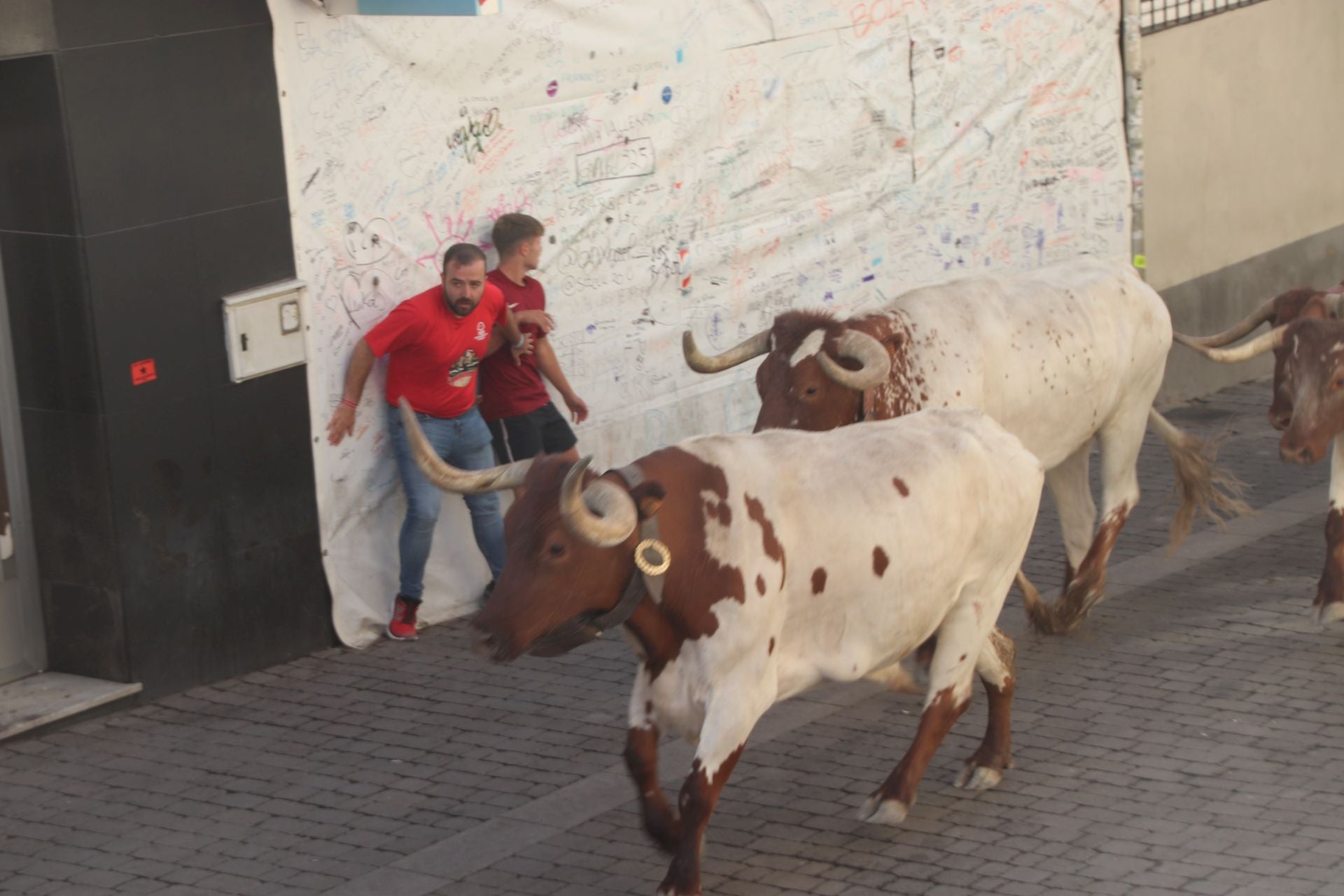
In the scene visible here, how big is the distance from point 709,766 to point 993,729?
5.32 ft

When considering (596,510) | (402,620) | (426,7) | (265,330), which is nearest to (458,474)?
(596,510)

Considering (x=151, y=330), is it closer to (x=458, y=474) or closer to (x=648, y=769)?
(x=458, y=474)

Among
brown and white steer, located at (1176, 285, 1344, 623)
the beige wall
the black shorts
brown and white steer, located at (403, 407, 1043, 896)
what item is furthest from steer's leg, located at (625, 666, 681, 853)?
the beige wall

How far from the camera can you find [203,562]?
28.0 feet

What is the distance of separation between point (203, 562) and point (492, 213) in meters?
2.31

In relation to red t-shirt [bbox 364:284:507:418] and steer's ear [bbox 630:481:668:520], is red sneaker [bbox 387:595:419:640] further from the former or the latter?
steer's ear [bbox 630:481:668:520]

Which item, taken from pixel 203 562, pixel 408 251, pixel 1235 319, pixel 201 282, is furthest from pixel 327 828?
pixel 1235 319

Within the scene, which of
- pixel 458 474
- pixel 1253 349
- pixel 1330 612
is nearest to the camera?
pixel 458 474

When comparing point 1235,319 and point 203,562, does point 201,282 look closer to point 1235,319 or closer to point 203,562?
point 203,562

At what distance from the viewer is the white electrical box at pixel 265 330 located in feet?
27.8

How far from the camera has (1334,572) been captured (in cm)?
897

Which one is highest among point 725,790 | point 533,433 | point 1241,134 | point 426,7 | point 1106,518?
point 426,7

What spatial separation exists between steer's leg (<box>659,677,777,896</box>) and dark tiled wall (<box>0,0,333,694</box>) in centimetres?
315

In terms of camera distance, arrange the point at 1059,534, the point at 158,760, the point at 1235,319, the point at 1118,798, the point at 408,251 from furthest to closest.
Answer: the point at 1235,319
the point at 1059,534
the point at 408,251
the point at 158,760
the point at 1118,798
